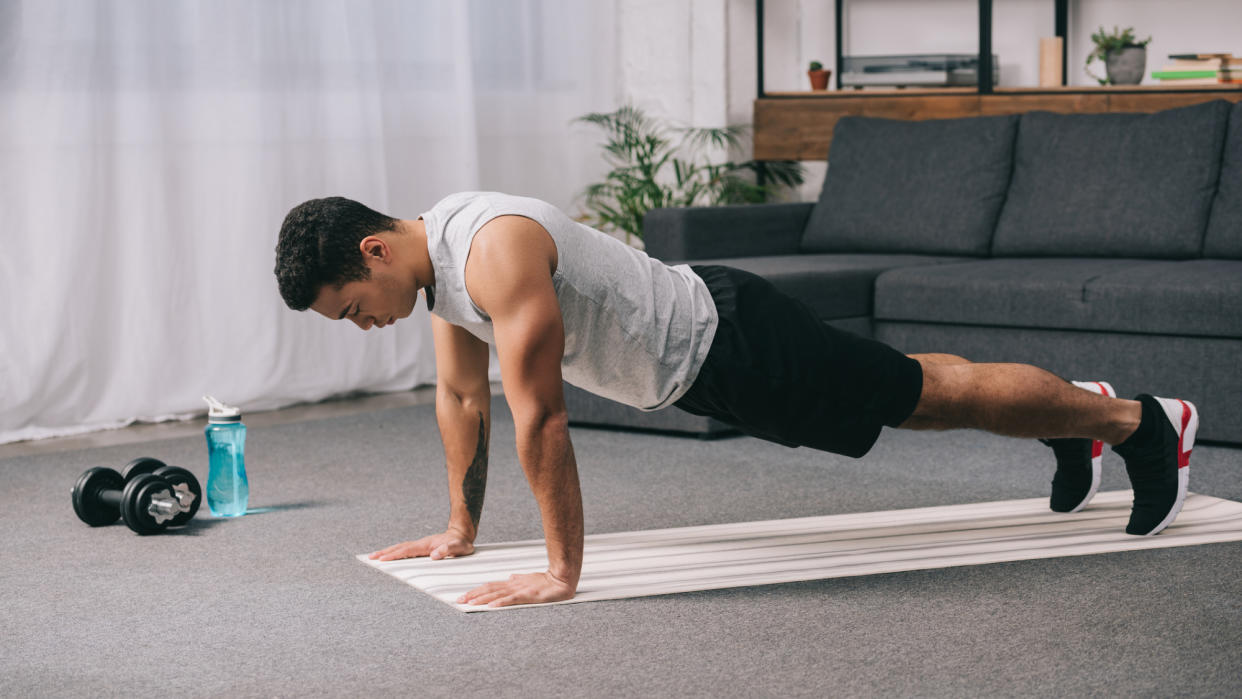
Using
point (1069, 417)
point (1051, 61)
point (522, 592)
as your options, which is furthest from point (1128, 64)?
point (522, 592)

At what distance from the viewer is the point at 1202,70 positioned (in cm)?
420

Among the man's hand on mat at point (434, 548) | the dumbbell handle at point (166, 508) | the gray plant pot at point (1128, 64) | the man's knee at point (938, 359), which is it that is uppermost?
the gray plant pot at point (1128, 64)

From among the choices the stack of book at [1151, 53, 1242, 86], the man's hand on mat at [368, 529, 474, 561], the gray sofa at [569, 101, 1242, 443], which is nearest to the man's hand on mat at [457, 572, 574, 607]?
the man's hand on mat at [368, 529, 474, 561]

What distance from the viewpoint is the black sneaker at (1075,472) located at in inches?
99.6

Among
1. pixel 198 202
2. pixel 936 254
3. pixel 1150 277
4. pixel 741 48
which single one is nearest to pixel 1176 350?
pixel 1150 277

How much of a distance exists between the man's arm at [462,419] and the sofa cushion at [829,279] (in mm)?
1325

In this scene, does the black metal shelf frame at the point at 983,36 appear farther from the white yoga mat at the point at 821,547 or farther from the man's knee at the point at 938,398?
the man's knee at the point at 938,398

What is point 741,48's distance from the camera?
5098 mm

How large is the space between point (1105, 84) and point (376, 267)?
10.4 feet

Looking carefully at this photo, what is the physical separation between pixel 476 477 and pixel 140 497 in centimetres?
69

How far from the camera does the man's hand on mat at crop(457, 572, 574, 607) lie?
6.78 ft

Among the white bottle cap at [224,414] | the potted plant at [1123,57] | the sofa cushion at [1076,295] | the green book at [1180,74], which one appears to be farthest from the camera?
the potted plant at [1123,57]

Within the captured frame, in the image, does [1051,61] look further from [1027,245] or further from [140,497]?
[140,497]

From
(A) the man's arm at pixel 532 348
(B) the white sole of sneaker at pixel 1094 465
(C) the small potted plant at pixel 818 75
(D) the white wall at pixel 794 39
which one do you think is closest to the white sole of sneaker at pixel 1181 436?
(B) the white sole of sneaker at pixel 1094 465
